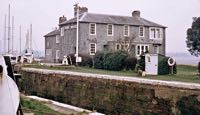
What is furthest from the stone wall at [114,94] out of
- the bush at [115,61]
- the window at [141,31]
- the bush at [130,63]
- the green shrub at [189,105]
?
the window at [141,31]

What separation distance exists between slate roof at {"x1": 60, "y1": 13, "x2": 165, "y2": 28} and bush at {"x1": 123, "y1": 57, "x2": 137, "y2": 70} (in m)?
15.1

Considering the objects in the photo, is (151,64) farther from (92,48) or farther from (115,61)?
(92,48)

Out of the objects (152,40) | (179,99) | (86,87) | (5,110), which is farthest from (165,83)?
(152,40)

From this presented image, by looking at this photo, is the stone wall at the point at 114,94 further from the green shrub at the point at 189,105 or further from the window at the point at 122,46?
the window at the point at 122,46

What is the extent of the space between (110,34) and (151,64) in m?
20.8

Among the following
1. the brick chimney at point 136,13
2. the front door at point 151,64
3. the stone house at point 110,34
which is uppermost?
the brick chimney at point 136,13

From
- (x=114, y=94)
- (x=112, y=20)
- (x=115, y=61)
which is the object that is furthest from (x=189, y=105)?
(x=112, y=20)

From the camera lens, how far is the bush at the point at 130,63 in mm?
28155

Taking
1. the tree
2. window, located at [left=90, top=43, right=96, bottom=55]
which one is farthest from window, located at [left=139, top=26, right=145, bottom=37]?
the tree

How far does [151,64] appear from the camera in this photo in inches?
965

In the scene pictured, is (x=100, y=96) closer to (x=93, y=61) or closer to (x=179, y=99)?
(x=179, y=99)

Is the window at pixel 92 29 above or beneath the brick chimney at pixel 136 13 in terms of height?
beneath

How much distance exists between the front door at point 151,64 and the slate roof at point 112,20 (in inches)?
749

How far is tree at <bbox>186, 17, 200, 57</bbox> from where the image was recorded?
48.8m
